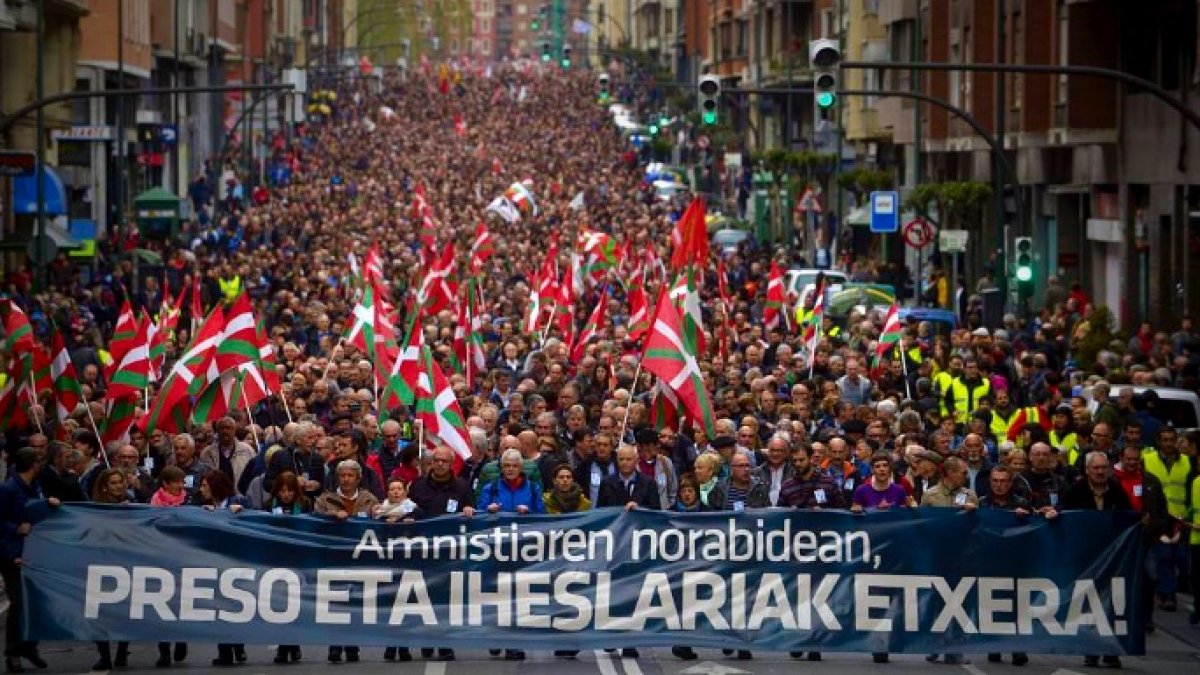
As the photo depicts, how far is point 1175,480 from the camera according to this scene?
20.2 m

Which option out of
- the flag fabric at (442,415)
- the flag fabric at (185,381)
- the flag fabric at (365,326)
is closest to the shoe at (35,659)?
the flag fabric at (442,415)

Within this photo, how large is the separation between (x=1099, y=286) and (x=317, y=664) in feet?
107

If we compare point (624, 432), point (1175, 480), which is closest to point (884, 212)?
point (624, 432)

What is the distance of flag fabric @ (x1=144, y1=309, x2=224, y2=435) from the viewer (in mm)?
21547

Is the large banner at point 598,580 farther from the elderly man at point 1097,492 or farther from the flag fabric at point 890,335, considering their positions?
the flag fabric at point 890,335

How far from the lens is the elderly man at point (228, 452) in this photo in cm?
2008

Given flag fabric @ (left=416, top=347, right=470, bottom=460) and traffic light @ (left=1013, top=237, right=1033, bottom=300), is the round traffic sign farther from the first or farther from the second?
flag fabric @ (left=416, top=347, right=470, bottom=460)

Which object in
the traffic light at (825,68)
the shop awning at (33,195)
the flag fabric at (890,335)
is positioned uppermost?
the traffic light at (825,68)

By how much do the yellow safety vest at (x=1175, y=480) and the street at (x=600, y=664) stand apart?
215 centimetres

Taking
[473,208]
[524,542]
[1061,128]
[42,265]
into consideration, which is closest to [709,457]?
[524,542]

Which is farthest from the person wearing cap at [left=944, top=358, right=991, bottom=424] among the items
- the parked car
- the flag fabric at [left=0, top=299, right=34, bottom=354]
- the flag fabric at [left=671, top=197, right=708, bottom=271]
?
the flag fabric at [left=671, top=197, right=708, bottom=271]

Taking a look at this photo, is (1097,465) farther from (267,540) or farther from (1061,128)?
(1061,128)

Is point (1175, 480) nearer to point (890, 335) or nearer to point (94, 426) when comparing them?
point (94, 426)

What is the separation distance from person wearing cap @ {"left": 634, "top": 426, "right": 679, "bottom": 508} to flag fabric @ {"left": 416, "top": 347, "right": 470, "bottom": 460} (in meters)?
1.41
